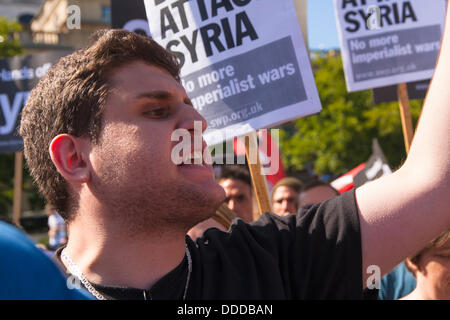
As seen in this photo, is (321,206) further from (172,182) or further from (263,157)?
(263,157)

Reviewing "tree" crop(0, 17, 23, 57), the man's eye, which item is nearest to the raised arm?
the man's eye

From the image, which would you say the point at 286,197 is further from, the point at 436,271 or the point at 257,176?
the point at 436,271

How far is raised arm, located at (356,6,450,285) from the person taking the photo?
1413mm

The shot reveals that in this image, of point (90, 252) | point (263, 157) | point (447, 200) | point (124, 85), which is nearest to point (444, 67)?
point (447, 200)

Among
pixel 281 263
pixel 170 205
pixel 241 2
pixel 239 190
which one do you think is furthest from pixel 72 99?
pixel 239 190

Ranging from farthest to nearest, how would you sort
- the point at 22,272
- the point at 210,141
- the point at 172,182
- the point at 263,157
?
1. the point at 263,157
2. the point at 210,141
3. the point at 172,182
4. the point at 22,272

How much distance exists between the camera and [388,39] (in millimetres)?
3848

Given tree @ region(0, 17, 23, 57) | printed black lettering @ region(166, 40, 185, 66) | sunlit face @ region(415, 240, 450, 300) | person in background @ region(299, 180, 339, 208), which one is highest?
tree @ region(0, 17, 23, 57)

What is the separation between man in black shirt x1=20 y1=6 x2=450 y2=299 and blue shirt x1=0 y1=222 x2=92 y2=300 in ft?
2.27

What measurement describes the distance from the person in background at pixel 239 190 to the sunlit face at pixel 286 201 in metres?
0.32

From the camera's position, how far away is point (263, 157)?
18.4 feet

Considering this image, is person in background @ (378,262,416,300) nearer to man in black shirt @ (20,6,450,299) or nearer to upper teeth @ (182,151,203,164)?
man in black shirt @ (20,6,450,299)
